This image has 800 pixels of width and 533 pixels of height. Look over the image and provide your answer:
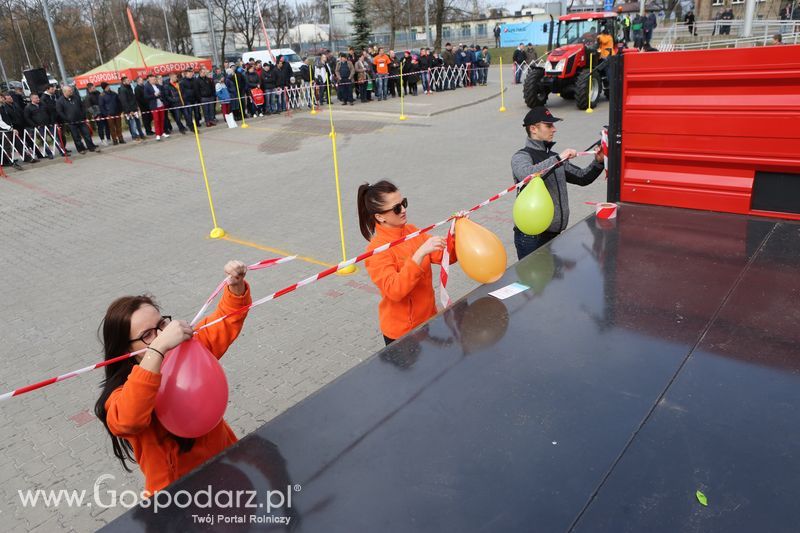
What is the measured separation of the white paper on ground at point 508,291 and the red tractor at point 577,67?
14762mm

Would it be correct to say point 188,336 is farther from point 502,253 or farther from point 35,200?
point 35,200

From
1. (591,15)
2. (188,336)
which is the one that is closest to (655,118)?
(188,336)

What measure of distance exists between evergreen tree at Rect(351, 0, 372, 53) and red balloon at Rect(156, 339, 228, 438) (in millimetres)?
43535

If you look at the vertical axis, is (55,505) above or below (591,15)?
below

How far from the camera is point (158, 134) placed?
58.7 feet

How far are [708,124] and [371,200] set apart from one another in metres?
2.53

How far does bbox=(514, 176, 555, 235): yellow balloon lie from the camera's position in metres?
4.14

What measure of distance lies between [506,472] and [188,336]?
4.01 ft

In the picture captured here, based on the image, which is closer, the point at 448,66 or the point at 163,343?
the point at 163,343

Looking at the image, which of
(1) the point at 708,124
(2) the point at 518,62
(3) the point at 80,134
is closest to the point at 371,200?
(1) the point at 708,124

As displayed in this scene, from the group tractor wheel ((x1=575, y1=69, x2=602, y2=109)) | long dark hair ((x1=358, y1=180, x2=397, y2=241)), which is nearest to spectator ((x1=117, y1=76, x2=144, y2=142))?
tractor wheel ((x1=575, y1=69, x2=602, y2=109))

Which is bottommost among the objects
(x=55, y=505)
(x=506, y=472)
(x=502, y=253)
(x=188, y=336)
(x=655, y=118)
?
(x=55, y=505)

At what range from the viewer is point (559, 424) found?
7.23ft

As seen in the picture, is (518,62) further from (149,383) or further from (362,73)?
(149,383)
